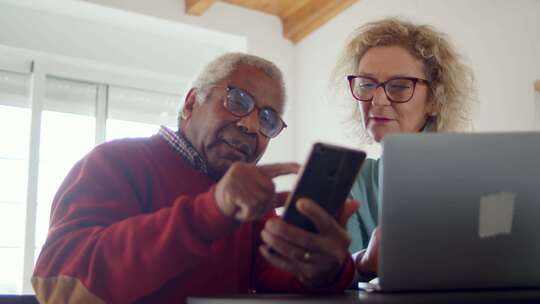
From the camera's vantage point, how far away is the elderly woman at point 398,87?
157cm

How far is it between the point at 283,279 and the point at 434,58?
2.56 feet

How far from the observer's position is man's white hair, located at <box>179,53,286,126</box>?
1.31 metres

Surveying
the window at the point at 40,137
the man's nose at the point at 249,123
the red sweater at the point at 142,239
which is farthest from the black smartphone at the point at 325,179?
the window at the point at 40,137

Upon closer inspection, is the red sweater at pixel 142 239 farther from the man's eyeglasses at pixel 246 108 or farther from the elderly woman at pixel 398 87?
the elderly woman at pixel 398 87

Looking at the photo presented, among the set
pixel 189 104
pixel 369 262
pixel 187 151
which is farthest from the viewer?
pixel 189 104

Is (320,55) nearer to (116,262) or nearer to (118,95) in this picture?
(118,95)

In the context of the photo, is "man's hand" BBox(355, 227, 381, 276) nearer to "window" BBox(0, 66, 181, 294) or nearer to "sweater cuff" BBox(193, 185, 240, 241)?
"sweater cuff" BBox(193, 185, 240, 241)

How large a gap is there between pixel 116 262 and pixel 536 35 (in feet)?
7.50

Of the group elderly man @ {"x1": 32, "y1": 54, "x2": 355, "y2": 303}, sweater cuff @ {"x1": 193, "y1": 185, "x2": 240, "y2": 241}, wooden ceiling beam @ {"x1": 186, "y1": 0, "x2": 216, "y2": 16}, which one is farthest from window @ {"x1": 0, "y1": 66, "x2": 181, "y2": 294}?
sweater cuff @ {"x1": 193, "y1": 185, "x2": 240, "y2": 241}

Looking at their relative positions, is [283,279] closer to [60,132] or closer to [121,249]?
[121,249]

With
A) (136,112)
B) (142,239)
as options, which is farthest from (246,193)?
(136,112)

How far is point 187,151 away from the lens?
1.23 meters

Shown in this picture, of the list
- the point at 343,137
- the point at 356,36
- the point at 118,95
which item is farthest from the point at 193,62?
the point at 356,36

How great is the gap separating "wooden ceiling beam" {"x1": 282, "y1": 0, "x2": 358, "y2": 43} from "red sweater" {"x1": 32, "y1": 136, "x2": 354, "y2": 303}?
2.71 m
